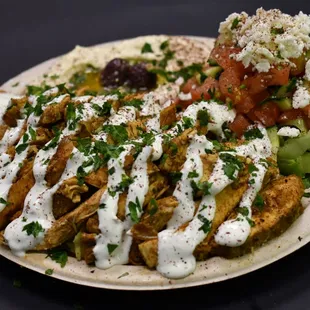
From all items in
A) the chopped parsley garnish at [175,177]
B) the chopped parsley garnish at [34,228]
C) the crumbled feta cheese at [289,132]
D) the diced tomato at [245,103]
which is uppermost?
the diced tomato at [245,103]

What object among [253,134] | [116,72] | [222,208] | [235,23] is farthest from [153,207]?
[116,72]

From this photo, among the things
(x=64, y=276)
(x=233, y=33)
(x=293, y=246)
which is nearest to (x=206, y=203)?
(x=293, y=246)

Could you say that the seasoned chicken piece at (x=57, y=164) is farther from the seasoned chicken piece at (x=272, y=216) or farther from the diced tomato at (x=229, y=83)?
the diced tomato at (x=229, y=83)

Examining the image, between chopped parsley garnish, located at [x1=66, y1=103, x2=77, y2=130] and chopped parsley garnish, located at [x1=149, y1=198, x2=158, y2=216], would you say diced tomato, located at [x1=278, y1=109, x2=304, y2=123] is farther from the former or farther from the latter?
chopped parsley garnish, located at [x1=66, y1=103, x2=77, y2=130]

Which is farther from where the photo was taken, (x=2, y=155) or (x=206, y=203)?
(x=2, y=155)

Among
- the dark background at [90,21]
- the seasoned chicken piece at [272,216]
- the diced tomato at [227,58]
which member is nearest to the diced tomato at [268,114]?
the diced tomato at [227,58]

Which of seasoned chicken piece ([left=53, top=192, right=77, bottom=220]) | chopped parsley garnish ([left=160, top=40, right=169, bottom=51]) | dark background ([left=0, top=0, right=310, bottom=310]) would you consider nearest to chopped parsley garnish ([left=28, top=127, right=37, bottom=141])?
seasoned chicken piece ([left=53, top=192, right=77, bottom=220])

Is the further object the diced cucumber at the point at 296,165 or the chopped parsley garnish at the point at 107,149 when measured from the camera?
the diced cucumber at the point at 296,165

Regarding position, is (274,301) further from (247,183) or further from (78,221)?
(78,221)
